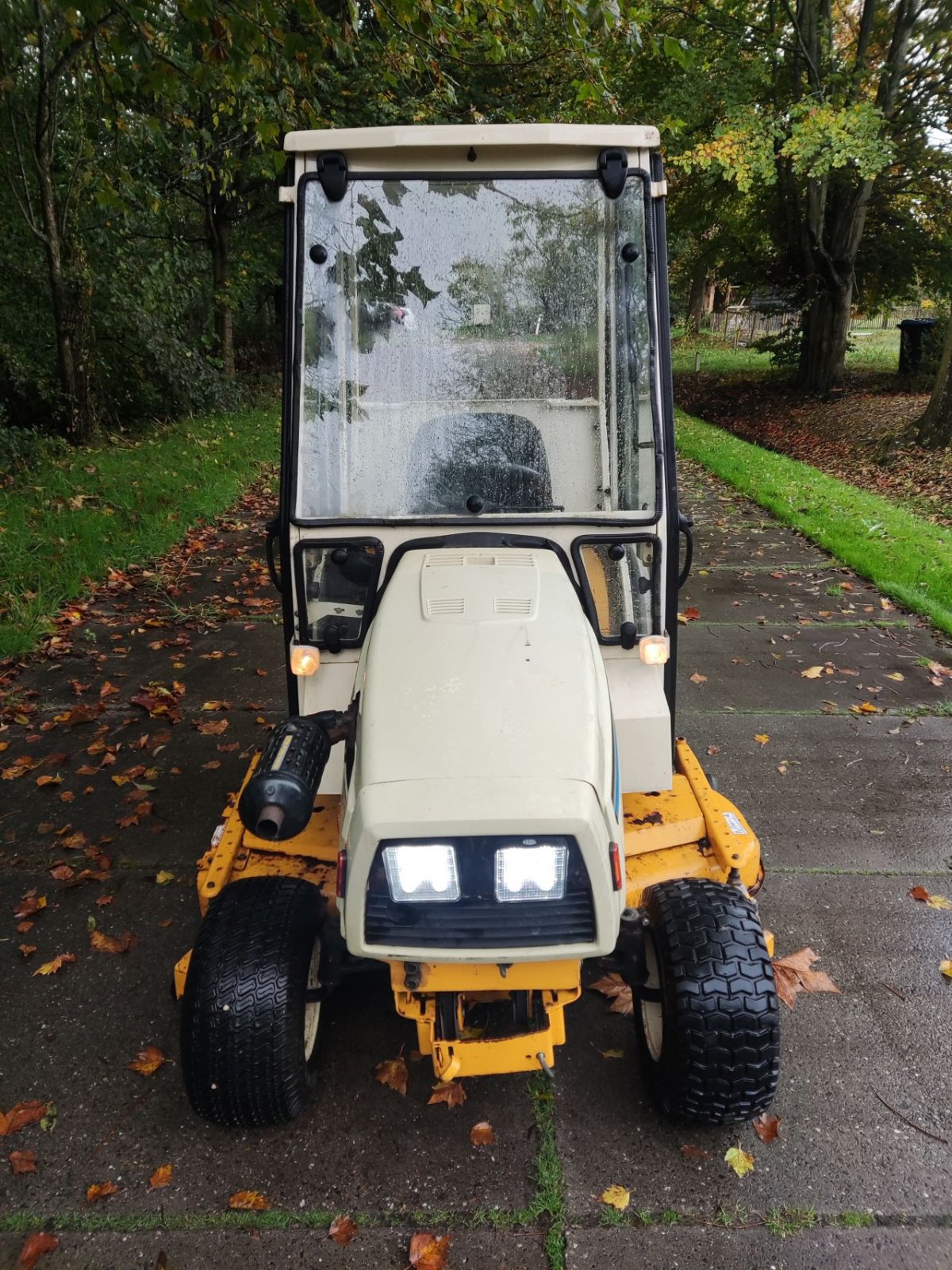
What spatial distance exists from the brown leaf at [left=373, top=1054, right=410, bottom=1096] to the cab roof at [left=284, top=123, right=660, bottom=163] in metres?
2.67

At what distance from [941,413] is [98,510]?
32.5ft

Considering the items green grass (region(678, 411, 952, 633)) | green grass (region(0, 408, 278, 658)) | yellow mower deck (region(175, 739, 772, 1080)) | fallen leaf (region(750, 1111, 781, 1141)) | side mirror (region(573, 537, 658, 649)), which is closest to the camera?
yellow mower deck (region(175, 739, 772, 1080))

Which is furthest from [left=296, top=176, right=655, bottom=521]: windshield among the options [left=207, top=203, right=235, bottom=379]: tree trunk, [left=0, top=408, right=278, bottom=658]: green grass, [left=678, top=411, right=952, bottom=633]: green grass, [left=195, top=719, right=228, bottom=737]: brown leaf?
[left=207, top=203, right=235, bottom=379]: tree trunk

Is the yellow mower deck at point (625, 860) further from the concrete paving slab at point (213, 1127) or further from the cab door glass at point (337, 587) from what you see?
the cab door glass at point (337, 587)

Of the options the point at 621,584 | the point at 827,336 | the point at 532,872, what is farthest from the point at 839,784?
the point at 827,336

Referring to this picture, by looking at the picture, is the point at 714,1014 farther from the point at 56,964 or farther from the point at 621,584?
the point at 56,964

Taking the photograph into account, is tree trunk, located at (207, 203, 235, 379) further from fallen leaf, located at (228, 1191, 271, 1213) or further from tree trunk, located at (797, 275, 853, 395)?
fallen leaf, located at (228, 1191, 271, 1213)

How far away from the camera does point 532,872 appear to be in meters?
1.84

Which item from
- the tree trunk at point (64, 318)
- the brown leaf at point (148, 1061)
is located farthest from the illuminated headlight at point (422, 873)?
the tree trunk at point (64, 318)

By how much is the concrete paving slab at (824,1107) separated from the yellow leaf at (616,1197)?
2cm

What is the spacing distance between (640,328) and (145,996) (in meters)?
2.65

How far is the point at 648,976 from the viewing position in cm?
234

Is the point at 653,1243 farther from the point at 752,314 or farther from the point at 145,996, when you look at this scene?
the point at 752,314

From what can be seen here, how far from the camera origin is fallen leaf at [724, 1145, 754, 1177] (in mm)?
2242
